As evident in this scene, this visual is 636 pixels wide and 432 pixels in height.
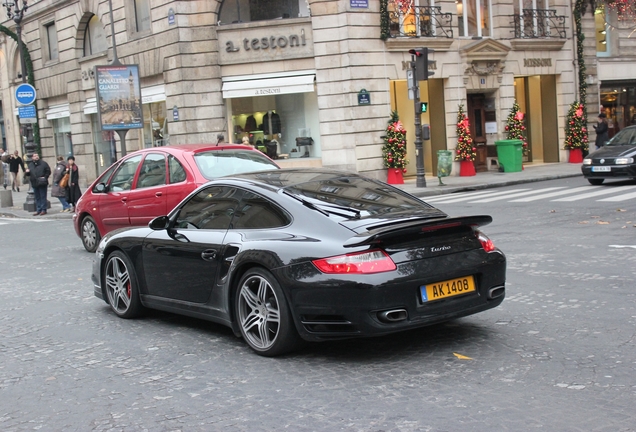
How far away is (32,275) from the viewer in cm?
1056

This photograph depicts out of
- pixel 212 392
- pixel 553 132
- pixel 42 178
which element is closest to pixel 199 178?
pixel 212 392

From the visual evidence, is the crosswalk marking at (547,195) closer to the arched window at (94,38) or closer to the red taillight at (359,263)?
the red taillight at (359,263)

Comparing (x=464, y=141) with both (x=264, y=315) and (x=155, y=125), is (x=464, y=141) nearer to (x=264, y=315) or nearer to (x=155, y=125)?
(x=155, y=125)

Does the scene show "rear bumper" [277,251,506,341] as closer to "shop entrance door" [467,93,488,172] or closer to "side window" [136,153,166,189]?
"side window" [136,153,166,189]

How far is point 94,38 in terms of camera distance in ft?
103

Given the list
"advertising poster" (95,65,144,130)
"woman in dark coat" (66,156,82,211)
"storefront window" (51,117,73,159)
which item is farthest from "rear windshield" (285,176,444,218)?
"storefront window" (51,117,73,159)

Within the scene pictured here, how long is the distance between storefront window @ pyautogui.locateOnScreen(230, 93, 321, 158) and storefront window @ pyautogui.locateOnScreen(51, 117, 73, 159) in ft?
37.7

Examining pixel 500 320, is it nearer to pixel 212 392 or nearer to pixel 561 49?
pixel 212 392

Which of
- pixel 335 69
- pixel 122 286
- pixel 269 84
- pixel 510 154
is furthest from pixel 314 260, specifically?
pixel 510 154

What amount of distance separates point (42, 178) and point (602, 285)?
1805 centimetres

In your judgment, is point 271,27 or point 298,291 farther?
point 271,27

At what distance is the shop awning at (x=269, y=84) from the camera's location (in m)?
25.1

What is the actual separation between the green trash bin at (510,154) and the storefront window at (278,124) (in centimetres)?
672

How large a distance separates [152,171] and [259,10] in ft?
50.8
